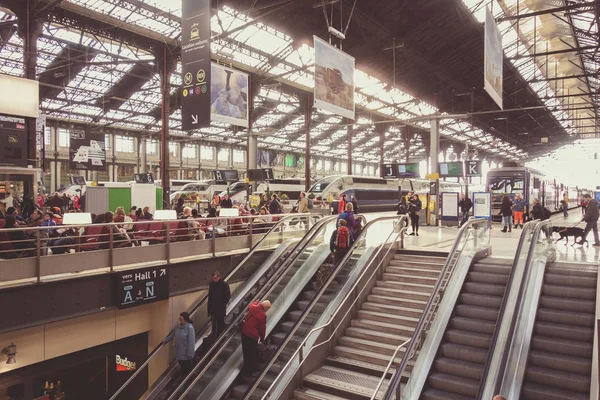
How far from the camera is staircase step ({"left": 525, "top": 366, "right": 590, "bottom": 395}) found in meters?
5.88

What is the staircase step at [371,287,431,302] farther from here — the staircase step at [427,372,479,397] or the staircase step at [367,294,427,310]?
the staircase step at [427,372,479,397]

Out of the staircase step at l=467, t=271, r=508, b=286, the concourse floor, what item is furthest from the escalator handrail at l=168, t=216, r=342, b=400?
the staircase step at l=467, t=271, r=508, b=286

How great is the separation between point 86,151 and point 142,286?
1187 cm

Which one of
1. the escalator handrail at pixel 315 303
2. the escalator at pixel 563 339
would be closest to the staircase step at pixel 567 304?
the escalator at pixel 563 339

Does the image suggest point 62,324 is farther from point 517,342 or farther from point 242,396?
point 517,342

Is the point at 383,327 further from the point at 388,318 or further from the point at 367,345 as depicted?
the point at 367,345

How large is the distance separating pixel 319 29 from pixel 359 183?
46.4 ft

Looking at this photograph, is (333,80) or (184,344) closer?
(184,344)

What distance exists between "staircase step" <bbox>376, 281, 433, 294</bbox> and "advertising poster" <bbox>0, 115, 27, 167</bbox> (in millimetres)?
12453

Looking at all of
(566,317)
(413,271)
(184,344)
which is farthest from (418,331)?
(184,344)

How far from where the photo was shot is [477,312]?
7508mm

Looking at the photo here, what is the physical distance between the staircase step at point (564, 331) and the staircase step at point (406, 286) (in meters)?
2.24

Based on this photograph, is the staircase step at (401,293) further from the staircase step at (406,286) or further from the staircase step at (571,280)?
the staircase step at (571,280)

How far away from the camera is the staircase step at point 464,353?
21.9 feet
